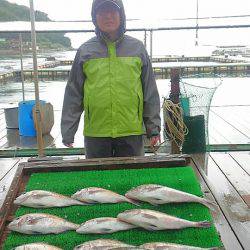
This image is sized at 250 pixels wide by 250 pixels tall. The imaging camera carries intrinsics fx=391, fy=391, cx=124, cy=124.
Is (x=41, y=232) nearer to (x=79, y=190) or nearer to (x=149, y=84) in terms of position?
(x=79, y=190)

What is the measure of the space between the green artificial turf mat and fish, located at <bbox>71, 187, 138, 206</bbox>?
Result: 33 mm

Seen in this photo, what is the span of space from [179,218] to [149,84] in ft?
4.58

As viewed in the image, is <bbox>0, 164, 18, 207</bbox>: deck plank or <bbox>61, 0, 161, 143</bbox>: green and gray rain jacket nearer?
<bbox>61, 0, 161, 143</bbox>: green and gray rain jacket

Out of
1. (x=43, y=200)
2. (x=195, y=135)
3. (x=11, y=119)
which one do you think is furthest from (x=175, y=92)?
(x=11, y=119)

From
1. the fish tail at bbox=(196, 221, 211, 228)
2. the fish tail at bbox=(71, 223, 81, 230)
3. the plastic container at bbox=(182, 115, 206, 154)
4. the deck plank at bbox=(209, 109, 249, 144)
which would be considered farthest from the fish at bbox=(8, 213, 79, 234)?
the deck plank at bbox=(209, 109, 249, 144)

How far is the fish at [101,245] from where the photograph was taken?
6.07 ft

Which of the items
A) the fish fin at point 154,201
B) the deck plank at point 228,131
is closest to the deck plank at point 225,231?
the fish fin at point 154,201

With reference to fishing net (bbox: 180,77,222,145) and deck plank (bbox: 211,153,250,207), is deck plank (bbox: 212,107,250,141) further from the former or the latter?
fishing net (bbox: 180,77,222,145)

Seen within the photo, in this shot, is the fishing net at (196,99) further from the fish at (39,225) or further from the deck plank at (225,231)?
the fish at (39,225)

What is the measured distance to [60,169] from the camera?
9.46 feet

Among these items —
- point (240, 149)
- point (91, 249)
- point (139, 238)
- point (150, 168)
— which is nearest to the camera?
point (91, 249)

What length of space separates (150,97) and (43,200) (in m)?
1.34

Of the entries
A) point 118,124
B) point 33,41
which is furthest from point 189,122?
point 33,41

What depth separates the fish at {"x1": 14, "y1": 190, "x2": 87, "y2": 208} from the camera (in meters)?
2.32
